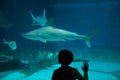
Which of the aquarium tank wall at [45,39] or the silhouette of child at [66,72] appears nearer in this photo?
the silhouette of child at [66,72]

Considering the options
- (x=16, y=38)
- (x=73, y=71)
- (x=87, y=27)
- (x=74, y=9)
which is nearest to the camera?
(x=73, y=71)

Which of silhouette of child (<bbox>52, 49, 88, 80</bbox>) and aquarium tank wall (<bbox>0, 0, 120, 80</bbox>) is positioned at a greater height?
aquarium tank wall (<bbox>0, 0, 120, 80</bbox>)

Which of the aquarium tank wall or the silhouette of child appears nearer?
the silhouette of child

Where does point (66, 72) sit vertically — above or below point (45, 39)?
below

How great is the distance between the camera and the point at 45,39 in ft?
23.4

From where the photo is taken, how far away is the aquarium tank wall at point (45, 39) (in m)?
7.15

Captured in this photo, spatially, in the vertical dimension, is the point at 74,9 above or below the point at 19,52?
above

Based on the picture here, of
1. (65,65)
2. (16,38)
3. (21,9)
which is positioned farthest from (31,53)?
(65,65)

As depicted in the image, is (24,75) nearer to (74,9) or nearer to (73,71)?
(73,71)

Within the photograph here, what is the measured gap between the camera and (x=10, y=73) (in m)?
7.63

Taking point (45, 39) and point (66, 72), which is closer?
point (66, 72)

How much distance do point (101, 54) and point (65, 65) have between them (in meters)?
9.68

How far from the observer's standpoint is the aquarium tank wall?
715cm

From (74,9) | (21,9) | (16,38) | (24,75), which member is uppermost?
(74,9)
